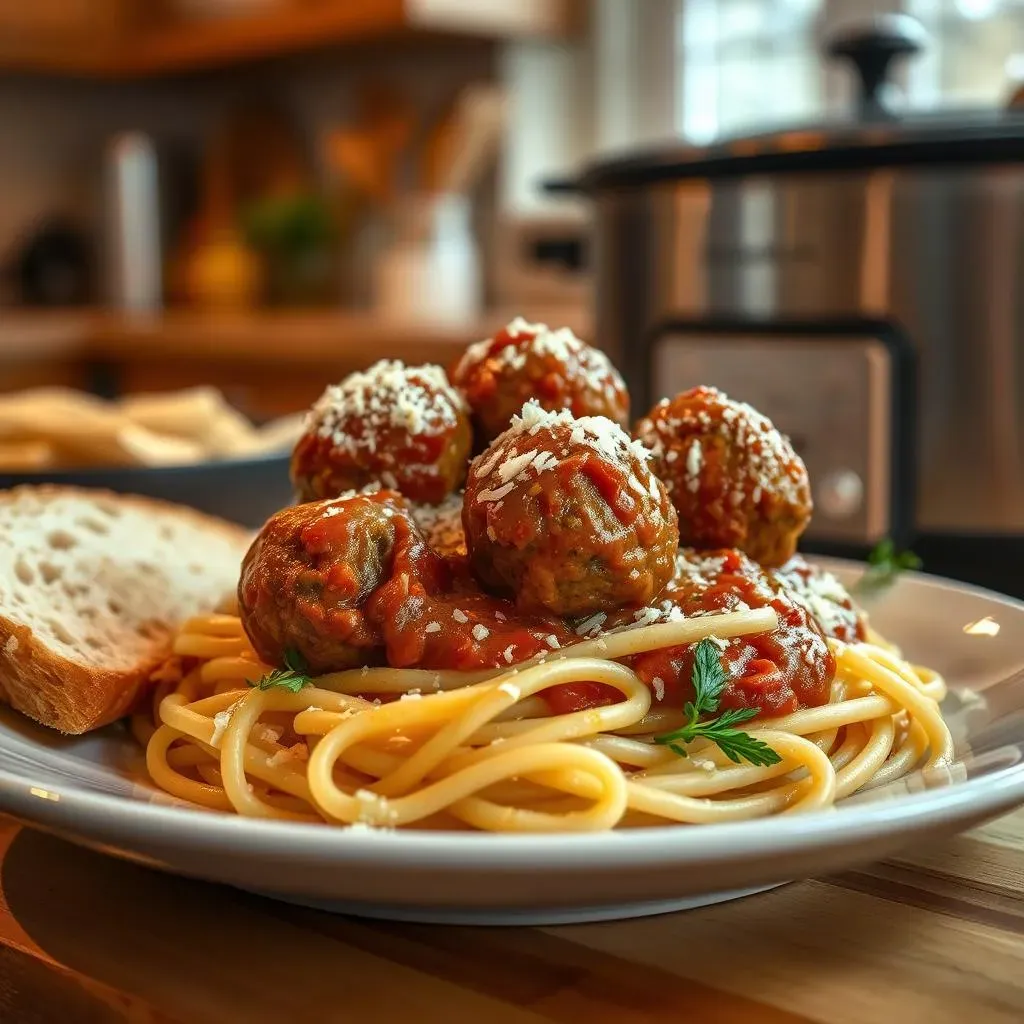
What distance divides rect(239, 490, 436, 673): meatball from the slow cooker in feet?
4.80

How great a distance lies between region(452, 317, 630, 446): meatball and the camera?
4.80 feet

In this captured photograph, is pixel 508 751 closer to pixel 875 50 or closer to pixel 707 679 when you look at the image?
pixel 707 679

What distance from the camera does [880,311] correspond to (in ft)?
8.38

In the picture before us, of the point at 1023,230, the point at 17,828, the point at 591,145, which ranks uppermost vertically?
the point at 591,145

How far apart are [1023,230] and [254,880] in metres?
2.02

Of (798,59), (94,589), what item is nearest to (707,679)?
(94,589)

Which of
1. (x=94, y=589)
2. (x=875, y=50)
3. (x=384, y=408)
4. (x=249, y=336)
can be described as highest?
(x=875, y=50)

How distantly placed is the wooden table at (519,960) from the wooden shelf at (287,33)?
4.41 m

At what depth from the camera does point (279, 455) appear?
81.7 inches

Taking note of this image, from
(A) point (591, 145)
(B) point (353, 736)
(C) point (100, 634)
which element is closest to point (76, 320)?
Answer: (A) point (591, 145)

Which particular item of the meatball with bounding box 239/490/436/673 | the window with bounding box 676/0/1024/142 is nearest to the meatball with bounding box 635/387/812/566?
the meatball with bounding box 239/490/436/673

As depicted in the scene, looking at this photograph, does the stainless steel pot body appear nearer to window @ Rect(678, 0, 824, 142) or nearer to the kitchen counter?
the kitchen counter

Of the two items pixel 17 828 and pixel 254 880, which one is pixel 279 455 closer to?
pixel 17 828

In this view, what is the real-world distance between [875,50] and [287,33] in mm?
3535
